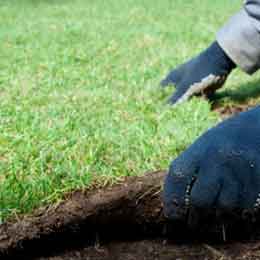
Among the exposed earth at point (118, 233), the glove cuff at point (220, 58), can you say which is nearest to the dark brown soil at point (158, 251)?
the exposed earth at point (118, 233)

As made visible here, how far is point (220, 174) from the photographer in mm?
1923

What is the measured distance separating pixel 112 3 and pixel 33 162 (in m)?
6.88

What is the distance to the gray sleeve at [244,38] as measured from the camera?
371 cm

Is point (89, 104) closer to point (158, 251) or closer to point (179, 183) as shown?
point (158, 251)

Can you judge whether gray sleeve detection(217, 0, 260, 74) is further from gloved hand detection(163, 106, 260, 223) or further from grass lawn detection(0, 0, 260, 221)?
gloved hand detection(163, 106, 260, 223)

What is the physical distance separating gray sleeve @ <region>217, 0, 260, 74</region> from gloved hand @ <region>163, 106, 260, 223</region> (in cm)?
176

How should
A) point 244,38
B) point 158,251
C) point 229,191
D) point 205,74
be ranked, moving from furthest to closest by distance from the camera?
point 205,74, point 244,38, point 158,251, point 229,191

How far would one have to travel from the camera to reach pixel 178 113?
11.7ft

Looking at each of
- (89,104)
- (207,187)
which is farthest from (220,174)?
(89,104)

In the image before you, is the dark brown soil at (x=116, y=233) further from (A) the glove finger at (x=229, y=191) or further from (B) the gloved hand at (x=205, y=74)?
(B) the gloved hand at (x=205, y=74)

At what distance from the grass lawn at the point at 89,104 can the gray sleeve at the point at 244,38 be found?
32cm

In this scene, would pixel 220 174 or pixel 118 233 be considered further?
pixel 118 233

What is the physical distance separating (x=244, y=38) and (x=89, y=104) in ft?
3.07

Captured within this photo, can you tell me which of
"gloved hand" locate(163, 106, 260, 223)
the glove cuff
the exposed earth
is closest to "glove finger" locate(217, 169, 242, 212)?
"gloved hand" locate(163, 106, 260, 223)
